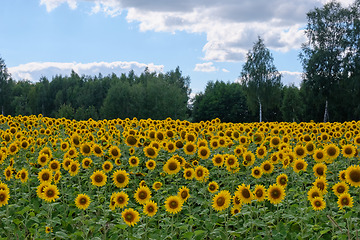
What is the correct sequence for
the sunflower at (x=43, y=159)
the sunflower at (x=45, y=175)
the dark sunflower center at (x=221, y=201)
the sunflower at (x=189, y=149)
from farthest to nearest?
the sunflower at (x=189, y=149) → the sunflower at (x=43, y=159) → the sunflower at (x=45, y=175) → the dark sunflower center at (x=221, y=201)

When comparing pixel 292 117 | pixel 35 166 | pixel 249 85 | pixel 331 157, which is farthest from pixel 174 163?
pixel 292 117

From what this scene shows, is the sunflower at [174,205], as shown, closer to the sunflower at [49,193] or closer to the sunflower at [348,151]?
the sunflower at [49,193]

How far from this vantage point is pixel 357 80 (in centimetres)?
4456

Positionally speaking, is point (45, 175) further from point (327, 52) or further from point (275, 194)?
point (327, 52)

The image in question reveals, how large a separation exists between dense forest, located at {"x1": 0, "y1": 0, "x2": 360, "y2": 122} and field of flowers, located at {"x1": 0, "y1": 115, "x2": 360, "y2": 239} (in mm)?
36637

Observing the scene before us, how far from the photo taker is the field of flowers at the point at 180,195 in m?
6.11

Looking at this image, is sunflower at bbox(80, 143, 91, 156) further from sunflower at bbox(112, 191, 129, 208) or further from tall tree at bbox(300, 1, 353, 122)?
tall tree at bbox(300, 1, 353, 122)

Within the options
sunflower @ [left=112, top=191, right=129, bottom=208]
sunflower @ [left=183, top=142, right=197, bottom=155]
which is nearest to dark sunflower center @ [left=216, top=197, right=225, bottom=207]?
sunflower @ [left=112, top=191, right=129, bottom=208]

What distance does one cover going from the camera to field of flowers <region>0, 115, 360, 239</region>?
6109mm

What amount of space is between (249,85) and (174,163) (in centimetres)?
5188

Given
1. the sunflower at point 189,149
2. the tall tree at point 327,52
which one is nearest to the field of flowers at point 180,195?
the sunflower at point 189,149

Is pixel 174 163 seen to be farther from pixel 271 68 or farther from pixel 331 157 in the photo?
pixel 271 68

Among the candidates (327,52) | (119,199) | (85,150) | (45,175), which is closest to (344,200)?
(119,199)

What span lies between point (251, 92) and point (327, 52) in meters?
14.4
